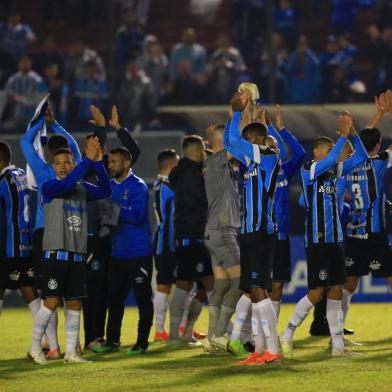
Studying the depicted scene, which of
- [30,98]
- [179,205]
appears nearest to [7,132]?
[30,98]

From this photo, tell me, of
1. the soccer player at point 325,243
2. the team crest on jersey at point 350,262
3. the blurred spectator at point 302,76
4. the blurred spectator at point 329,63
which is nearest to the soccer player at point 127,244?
the soccer player at point 325,243

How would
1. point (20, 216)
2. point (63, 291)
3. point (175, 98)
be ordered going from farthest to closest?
point (175, 98)
point (20, 216)
point (63, 291)

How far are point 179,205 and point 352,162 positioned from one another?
6.43ft

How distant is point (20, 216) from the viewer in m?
10.3

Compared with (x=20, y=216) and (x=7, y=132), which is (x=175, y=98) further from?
(x=20, y=216)

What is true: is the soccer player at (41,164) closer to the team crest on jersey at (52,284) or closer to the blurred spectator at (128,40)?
the team crest on jersey at (52,284)

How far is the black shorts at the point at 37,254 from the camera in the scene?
10.4 metres

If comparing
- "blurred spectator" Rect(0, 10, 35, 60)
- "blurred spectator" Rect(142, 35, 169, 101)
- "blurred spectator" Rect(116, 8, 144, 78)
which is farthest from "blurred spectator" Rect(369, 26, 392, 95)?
"blurred spectator" Rect(0, 10, 35, 60)

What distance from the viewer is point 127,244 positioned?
34.9ft

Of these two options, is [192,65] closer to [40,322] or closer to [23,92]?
[23,92]

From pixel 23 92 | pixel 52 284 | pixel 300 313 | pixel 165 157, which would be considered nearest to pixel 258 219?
pixel 300 313

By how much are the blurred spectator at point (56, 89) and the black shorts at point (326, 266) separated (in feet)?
27.2

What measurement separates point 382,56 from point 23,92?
589 centimetres

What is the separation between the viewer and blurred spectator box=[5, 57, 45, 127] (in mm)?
17188
